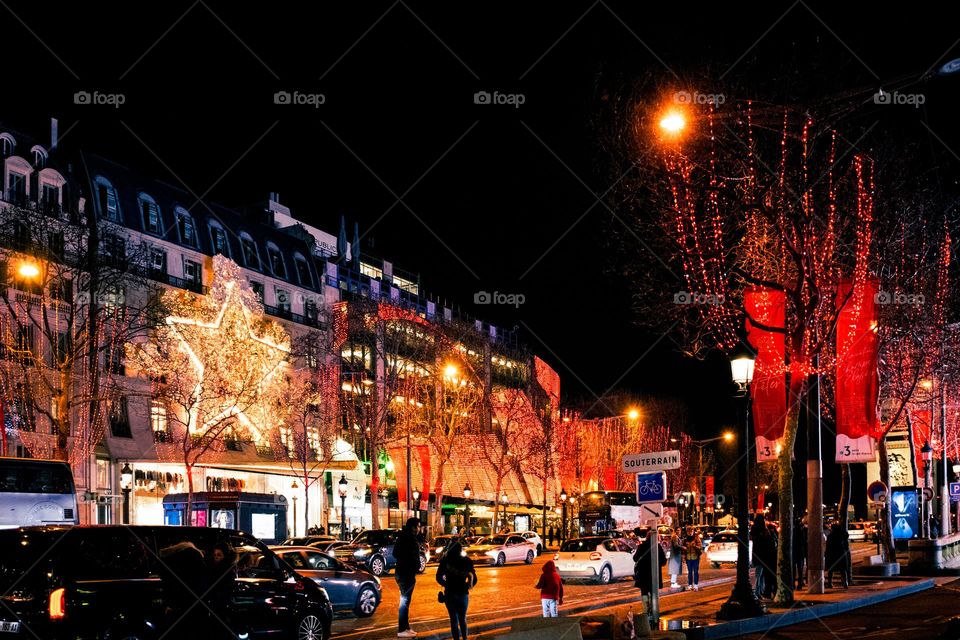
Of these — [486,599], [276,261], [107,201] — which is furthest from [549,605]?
[276,261]

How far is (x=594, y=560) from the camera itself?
33.3 metres

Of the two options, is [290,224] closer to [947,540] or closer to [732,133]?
[947,540]

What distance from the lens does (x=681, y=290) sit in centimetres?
2491

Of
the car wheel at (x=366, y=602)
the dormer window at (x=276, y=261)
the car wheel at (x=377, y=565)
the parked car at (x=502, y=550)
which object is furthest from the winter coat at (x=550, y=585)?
the dormer window at (x=276, y=261)

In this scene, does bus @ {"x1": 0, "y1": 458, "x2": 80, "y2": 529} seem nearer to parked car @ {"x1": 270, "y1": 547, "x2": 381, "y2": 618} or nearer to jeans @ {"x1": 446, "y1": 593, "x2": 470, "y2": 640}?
parked car @ {"x1": 270, "y1": 547, "x2": 381, "y2": 618}

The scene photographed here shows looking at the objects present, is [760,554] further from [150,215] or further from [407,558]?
[150,215]

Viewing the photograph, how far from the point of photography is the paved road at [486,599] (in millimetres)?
20234

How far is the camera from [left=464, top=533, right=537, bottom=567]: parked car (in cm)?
4688

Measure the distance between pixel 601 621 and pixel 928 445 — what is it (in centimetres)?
3406

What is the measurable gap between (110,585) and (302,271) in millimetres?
60585

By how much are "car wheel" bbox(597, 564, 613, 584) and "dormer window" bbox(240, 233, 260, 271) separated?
3863cm

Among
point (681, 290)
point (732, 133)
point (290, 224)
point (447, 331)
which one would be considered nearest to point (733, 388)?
point (681, 290)

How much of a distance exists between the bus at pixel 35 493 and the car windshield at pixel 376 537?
1617 cm

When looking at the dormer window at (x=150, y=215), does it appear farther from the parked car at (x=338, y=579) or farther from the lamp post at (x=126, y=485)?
the parked car at (x=338, y=579)
